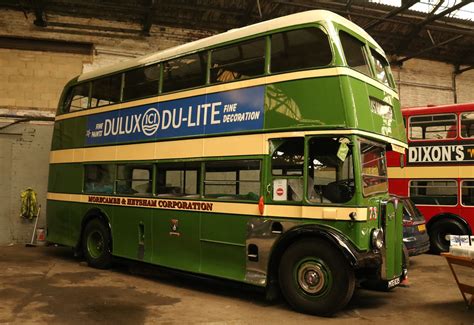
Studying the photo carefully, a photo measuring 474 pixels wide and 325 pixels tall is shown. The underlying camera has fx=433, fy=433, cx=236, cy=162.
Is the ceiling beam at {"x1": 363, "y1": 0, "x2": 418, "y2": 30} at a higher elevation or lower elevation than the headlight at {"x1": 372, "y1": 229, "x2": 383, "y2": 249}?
higher

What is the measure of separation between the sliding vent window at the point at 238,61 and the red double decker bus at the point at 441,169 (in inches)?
238

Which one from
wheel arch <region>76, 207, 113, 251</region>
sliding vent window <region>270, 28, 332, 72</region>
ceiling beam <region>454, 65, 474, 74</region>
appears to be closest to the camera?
sliding vent window <region>270, 28, 332, 72</region>

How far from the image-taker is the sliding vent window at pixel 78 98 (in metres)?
9.31

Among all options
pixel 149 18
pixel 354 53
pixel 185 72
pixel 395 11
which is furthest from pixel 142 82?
pixel 395 11

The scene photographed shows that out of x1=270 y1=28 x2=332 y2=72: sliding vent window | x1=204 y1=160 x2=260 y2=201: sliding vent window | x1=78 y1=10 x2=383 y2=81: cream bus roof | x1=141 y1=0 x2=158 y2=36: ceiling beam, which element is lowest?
x1=204 y1=160 x2=260 y2=201: sliding vent window

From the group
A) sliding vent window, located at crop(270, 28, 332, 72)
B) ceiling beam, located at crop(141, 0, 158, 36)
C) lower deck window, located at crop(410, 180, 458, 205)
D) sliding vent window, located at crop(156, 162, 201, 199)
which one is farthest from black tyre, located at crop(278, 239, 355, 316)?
ceiling beam, located at crop(141, 0, 158, 36)

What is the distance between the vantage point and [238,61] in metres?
6.54

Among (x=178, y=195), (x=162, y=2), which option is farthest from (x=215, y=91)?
(x=162, y=2)

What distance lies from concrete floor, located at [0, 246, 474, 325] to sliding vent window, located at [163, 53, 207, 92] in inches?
127

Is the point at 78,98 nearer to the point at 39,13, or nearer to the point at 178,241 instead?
Answer: the point at 39,13

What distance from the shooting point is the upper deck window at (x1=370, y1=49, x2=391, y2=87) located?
6.48 meters

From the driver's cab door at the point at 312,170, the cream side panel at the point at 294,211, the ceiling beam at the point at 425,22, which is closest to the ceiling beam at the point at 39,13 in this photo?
the cream side panel at the point at 294,211

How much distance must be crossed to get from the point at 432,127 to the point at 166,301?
28.3 ft

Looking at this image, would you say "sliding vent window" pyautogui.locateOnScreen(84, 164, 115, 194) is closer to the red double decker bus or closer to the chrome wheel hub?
the chrome wheel hub
